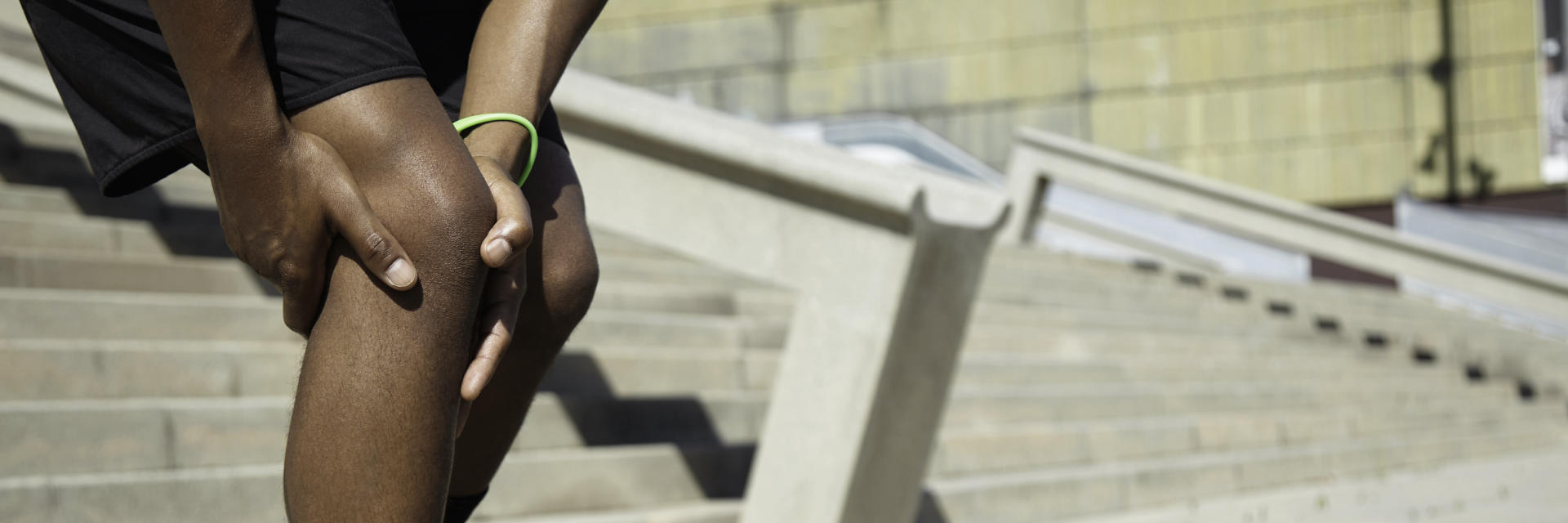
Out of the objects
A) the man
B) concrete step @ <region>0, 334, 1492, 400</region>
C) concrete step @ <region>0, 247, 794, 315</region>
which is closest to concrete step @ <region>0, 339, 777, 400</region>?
concrete step @ <region>0, 334, 1492, 400</region>

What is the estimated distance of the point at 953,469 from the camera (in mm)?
3818

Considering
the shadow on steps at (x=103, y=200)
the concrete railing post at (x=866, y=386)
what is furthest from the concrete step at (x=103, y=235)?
the concrete railing post at (x=866, y=386)

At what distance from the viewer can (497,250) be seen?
111 cm

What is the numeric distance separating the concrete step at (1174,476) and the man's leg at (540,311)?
219 centimetres

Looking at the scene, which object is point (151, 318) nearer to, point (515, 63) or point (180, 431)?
point (180, 431)

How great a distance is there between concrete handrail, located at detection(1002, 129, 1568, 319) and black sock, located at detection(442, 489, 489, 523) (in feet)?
23.1

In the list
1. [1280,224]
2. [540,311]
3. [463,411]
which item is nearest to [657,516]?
[540,311]

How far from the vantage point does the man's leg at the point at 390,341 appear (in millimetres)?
1083

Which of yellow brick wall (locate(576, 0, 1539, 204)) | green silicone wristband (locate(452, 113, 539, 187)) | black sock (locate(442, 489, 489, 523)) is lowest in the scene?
yellow brick wall (locate(576, 0, 1539, 204))

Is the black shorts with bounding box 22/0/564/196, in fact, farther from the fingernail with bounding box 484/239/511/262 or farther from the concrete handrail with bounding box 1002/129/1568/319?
the concrete handrail with bounding box 1002/129/1568/319

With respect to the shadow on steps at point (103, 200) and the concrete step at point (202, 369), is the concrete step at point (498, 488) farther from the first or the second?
the shadow on steps at point (103, 200)

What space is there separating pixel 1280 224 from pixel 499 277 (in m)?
8.03

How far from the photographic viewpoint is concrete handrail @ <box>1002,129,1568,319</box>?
8.24 metres

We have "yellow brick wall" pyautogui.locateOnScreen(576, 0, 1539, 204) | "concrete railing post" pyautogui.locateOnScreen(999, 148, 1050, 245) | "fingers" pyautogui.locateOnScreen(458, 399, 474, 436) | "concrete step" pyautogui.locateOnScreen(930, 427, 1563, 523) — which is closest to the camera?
"fingers" pyautogui.locateOnScreen(458, 399, 474, 436)
